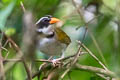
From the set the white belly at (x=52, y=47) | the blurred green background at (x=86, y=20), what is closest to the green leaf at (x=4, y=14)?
the blurred green background at (x=86, y=20)

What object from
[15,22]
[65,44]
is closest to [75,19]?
[15,22]

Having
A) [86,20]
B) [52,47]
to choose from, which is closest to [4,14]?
[86,20]

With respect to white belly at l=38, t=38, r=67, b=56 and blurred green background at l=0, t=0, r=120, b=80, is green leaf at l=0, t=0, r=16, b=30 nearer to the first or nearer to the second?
blurred green background at l=0, t=0, r=120, b=80

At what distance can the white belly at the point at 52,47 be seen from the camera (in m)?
2.16

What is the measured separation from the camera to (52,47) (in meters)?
2.24

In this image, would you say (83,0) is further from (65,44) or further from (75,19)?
(65,44)

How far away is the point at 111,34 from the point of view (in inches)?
57.9

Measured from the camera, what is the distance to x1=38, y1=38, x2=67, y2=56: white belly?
2.16m

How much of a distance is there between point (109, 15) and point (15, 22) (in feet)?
1.36

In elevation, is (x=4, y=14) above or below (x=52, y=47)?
above

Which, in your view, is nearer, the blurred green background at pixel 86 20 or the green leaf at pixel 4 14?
the green leaf at pixel 4 14

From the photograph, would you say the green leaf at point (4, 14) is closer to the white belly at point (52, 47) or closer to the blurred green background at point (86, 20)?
the blurred green background at point (86, 20)

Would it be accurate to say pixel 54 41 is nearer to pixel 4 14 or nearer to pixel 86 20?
pixel 86 20

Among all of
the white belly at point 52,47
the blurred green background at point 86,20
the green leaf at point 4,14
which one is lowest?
the white belly at point 52,47
